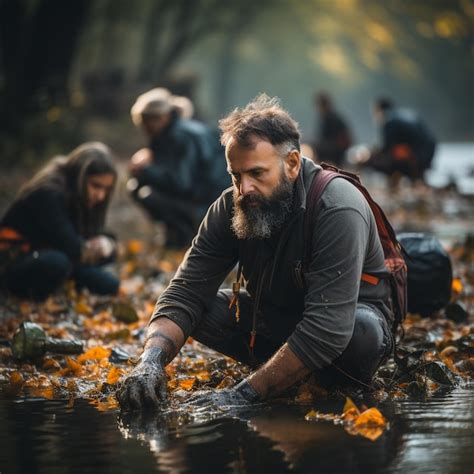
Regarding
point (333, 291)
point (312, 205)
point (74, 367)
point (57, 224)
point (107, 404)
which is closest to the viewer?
point (333, 291)

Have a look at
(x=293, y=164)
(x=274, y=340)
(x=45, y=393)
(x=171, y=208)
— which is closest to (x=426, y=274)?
(x=274, y=340)

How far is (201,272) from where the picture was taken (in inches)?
214

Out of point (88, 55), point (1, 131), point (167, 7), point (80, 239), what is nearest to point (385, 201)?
point (1, 131)

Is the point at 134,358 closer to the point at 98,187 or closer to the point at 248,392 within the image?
the point at 248,392

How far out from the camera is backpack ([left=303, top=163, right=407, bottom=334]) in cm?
500

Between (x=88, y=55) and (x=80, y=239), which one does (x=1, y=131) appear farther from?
(x=88, y=55)

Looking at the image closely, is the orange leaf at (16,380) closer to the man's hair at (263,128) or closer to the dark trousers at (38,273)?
the man's hair at (263,128)

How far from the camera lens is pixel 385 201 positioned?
19.3 metres

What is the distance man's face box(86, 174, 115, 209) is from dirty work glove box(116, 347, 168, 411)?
317 cm

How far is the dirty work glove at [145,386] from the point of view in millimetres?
5039

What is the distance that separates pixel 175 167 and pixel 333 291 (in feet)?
23.2

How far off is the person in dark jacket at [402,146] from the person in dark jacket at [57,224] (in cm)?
1085

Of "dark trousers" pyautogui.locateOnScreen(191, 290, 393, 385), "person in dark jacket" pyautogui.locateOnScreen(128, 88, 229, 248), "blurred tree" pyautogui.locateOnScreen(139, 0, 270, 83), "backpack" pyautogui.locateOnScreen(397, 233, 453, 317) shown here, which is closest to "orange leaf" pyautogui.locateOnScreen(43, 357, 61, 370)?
"dark trousers" pyautogui.locateOnScreen(191, 290, 393, 385)

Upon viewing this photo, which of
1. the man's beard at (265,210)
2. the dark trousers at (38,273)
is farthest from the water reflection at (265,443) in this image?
the dark trousers at (38,273)
